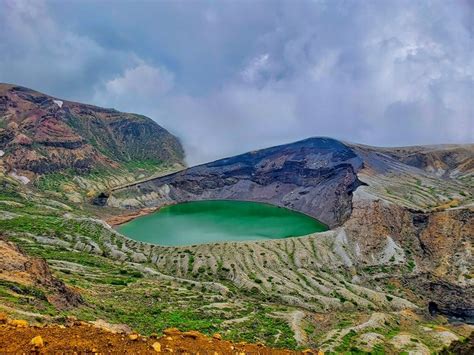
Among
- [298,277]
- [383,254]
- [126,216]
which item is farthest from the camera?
[126,216]

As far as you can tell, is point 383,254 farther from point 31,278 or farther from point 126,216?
point 126,216

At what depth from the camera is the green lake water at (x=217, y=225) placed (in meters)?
137

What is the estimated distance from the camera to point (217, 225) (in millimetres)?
158750

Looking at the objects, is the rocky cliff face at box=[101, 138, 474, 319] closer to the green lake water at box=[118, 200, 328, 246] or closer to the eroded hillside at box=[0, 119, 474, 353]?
the eroded hillside at box=[0, 119, 474, 353]

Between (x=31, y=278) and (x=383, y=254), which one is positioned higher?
(x=31, y=278)

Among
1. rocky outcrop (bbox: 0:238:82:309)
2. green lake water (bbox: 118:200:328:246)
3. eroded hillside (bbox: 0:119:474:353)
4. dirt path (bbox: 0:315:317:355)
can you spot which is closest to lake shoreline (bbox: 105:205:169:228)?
green lake water (bbox: 118:200:328:246)

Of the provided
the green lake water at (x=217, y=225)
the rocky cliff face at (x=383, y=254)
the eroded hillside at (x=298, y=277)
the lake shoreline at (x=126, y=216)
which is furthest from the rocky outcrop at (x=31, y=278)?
the lake shoreline at (x=126, y=216)

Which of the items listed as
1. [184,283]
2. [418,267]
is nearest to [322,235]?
[418,267]

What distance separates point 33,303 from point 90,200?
6587 inches

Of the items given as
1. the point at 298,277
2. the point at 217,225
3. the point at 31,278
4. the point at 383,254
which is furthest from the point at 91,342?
the point at 217,225

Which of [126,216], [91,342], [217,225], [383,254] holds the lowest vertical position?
[383,254]

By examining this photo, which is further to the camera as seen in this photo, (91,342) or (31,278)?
(31,278)

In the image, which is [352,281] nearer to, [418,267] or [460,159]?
[418,267]

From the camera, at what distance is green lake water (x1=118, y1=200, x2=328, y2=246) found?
449ft
